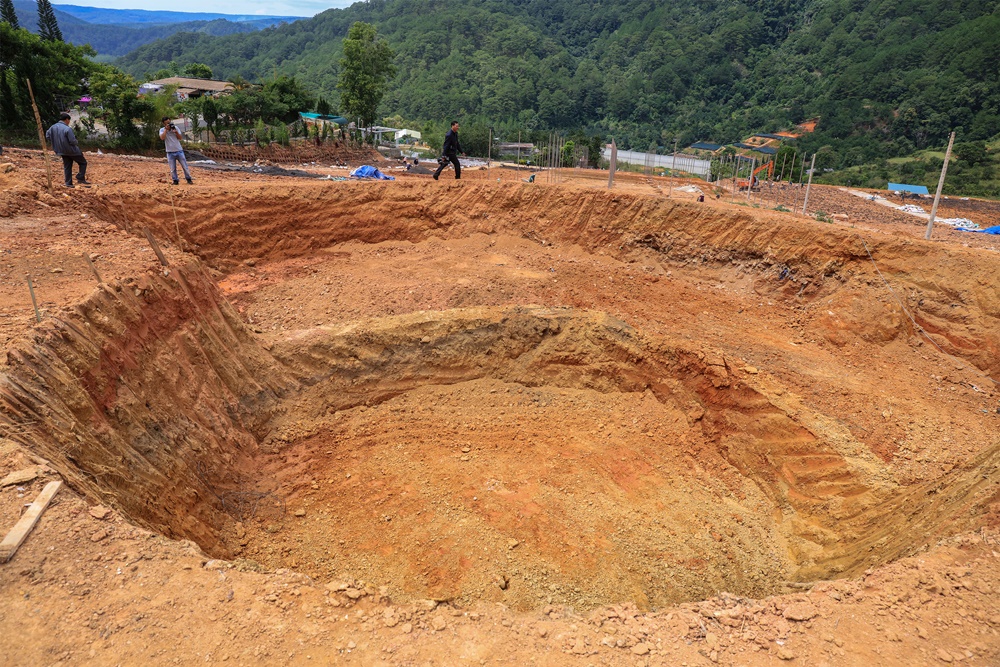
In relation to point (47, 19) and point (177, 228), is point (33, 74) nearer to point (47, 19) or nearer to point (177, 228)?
point (177, 228)

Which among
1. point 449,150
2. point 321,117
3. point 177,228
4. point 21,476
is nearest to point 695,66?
point 321,117

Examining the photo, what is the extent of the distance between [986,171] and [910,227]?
68.8 feet

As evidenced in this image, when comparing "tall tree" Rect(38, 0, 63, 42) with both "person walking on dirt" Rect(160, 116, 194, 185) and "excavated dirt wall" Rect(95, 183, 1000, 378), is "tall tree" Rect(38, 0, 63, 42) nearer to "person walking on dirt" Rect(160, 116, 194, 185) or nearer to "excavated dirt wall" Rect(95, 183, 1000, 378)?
"person walking on dirt" Rect(160, 116, 194, 185)

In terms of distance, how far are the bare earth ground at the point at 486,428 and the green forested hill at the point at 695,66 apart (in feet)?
105

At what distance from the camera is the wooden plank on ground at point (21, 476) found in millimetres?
4160

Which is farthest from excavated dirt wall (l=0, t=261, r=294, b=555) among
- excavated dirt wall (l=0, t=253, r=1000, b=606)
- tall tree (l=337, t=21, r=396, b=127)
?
tall tree (l=337, t=21, r=396, b=127)

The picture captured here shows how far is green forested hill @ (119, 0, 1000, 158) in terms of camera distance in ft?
123

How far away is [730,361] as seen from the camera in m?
9.93

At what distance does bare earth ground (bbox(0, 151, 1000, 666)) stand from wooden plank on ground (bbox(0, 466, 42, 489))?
0.14 meters

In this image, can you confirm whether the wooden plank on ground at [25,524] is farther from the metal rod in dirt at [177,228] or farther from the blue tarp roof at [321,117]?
the blue tarp roof at [321,117]

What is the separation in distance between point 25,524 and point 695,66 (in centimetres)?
6388

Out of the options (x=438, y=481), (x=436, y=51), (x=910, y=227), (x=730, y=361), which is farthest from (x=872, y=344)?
(x=436, y=51)

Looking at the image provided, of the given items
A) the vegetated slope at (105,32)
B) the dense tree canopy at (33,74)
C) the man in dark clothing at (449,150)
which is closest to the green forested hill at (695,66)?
the man in dark clothing at (449,150)

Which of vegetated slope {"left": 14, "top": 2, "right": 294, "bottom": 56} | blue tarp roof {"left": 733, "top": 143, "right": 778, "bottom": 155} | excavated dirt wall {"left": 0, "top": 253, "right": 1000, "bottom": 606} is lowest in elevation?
excavated dirt wall {"left": 0, "top": 253, "right": 1000, "bottom": 606}
